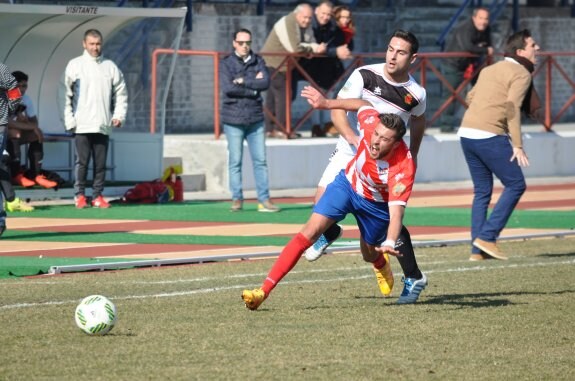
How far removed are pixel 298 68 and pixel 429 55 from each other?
7.18 ft

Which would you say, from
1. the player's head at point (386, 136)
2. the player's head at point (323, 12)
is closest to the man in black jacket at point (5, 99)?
the player's head at point (386, 136)

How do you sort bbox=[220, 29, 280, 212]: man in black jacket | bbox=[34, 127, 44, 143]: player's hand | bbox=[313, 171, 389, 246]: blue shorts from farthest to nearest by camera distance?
1. bbox=[34, 127, 44, 143]: player's hand
2. bbox=[220, 29, 280, 212]: man in black jacket
3. bbox=[313, 171, 389, 246]: blue shorts

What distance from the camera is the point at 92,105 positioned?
717 inches

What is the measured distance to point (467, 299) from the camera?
10789mm

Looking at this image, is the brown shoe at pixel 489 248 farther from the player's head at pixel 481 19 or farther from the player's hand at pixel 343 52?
the player's head at pixel 481 19

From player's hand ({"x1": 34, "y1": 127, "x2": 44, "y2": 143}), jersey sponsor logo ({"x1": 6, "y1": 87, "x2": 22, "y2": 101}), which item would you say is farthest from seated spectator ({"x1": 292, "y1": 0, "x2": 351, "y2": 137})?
jersey sponsor logo ({"x1": 6, "y1": 87, "x2": 22, "y2": 101})

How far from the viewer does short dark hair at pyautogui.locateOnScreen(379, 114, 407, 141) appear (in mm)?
9602

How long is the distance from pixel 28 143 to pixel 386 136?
10.2m

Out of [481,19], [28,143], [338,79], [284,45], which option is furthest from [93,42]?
[481,19]

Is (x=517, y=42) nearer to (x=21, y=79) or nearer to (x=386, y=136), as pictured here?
(x=386, y=136)

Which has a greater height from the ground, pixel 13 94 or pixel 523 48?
pixel 523 48

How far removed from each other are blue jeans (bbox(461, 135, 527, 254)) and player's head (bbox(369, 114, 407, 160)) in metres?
3.85

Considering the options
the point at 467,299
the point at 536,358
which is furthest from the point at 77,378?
the point at 467,299

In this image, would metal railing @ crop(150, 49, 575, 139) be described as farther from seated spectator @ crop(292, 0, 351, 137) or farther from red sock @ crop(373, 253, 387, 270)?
red sock @ crop(373, 253, 387, 270)
